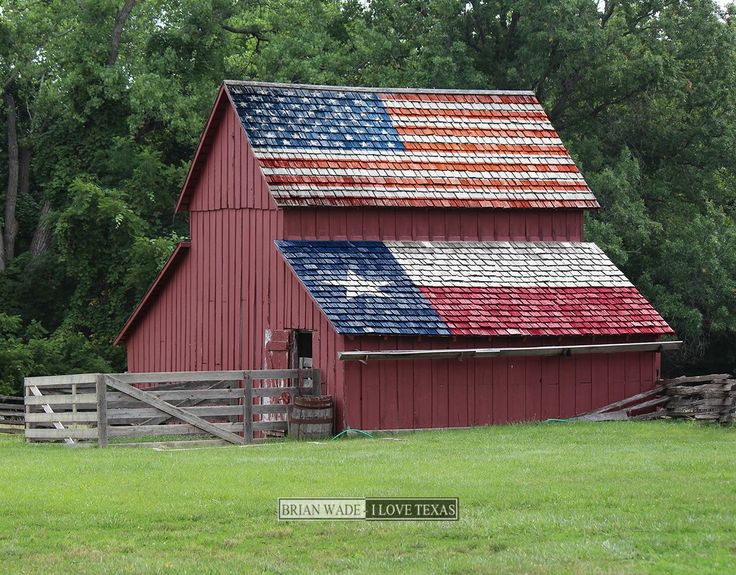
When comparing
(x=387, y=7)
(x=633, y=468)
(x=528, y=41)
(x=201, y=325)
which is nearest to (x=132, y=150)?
(x=387, y=7)

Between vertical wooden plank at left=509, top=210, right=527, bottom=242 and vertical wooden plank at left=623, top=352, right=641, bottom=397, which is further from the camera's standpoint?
vertical wooden plank at left=509, top=210, right=527, bottom=242

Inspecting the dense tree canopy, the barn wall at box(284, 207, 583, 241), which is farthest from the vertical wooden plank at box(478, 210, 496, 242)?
the dense tree canopy

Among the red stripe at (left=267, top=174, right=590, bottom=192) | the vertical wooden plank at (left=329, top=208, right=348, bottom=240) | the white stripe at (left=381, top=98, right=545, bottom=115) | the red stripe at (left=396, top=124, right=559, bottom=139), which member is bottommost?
the vertical wooden plank at (left=329, top=208, right=348, bottom=240)

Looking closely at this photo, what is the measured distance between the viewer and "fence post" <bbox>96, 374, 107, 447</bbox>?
24.6 metres

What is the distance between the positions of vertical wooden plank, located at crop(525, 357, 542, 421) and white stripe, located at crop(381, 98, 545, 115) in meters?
7.20

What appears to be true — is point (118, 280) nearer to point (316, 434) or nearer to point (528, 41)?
point (528, 41)

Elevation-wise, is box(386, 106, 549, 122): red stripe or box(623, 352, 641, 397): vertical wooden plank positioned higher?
box(386, 106, 549, 122): red stripe

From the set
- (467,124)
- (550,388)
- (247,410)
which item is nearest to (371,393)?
(247,410)

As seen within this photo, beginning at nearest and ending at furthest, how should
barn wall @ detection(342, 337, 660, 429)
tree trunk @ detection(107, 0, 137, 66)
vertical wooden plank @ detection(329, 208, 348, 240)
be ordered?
barn wall @ detection(342, 337, 660, 429) < vertical wooden plank @ detection(329, 208, 348, 240) < tree trunk @ detection(107, 0, 137, 66)

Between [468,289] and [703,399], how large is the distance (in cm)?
515

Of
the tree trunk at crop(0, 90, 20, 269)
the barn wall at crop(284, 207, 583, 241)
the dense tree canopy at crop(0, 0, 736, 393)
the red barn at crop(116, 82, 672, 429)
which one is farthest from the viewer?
the tree trunk at crop(0, 90, 20, 269)

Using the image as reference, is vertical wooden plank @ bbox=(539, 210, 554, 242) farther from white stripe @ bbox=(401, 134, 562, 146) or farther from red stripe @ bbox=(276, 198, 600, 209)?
white stripe @ bbox=(401, 134, 562, 146)

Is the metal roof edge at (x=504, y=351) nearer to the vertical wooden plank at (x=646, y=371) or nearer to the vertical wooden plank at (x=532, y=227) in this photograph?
the vertical wooden plank at (x=646, y=371)

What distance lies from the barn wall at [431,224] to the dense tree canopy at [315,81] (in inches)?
381
